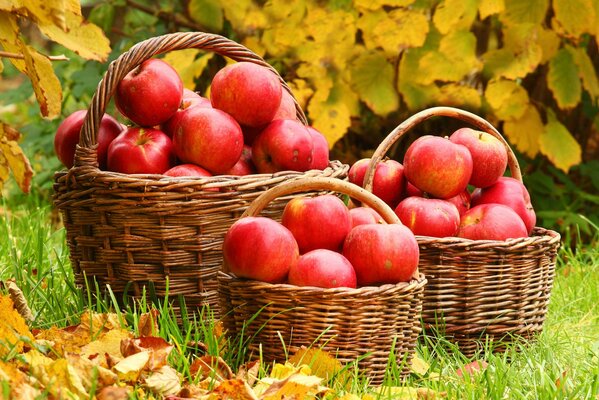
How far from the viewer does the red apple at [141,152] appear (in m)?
2.19

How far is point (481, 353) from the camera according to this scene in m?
2.25

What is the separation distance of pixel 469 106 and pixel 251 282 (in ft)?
6.00

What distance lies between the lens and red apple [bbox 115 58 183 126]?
223cm

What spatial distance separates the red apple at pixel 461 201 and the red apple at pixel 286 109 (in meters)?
0.52

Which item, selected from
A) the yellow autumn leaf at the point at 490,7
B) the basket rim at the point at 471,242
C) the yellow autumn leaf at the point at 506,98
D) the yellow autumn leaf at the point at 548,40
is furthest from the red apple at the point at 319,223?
Result: the yellow autumn leaf at the point at 548,40

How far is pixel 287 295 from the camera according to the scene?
6.02 feet

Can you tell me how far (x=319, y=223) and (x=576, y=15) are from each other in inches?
67.4

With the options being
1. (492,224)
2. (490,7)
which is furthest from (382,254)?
(490,7)

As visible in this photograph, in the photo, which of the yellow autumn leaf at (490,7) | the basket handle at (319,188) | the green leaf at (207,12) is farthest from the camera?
the green leaf at (207,12)

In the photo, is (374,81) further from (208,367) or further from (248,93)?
(208,367)

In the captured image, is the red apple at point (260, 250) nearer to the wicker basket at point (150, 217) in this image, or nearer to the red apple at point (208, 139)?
the wicker basket at point (150, 217)

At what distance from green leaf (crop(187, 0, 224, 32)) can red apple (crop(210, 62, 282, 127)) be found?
1.21 m

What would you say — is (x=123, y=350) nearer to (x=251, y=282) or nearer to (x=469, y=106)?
(x=251, y=282)

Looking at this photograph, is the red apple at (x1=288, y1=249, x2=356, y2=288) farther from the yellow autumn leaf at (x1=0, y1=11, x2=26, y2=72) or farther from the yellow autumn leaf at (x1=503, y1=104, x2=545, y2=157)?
the yellow autumn leaf at (x1=503, y1=104, x2=545, y2=157)
